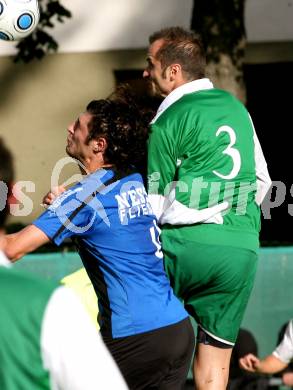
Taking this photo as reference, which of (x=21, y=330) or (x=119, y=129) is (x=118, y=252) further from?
(x=21, y=330)

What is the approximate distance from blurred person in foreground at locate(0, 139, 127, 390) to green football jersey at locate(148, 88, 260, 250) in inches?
91.3

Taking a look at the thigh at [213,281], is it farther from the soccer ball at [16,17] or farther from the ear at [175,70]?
the soccer ball at [16,17]

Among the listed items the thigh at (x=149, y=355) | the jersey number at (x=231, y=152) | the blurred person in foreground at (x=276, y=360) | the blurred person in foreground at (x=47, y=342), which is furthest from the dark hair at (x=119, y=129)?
the blurred person in foreground at (x=276, y=360)

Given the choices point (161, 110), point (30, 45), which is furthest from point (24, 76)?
point (161, 110)

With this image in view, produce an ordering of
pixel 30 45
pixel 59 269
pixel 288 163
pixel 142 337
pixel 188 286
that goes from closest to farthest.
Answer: pixel 142 337, pixel 188 286, pixel 59 269, pixel 30 45, pixel 288 163

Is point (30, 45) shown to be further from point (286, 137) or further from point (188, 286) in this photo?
point (188, 286)

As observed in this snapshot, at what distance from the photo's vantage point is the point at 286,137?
42.0ft

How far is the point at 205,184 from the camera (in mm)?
4656

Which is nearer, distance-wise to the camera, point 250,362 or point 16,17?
point 16,17

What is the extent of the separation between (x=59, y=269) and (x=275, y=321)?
1.66 meters

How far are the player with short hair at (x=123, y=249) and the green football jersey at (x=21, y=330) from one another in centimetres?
165

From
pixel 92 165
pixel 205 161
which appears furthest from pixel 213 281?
pixel 92 165

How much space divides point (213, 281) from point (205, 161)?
57cm

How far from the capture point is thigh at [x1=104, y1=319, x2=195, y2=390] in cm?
415
